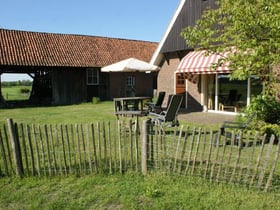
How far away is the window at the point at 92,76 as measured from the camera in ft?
83.8

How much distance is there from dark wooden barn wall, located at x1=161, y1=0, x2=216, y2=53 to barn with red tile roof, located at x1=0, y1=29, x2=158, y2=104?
927 cm

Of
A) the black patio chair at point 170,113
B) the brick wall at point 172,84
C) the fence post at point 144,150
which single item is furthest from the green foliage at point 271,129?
the brick wall at point 172,84

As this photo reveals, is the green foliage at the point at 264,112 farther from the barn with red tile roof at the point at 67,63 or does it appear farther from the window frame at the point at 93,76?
the window frame at the point at 93,76

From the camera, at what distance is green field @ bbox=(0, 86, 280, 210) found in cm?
444

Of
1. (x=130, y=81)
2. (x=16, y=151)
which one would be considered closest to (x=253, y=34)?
(x=16, y=151)

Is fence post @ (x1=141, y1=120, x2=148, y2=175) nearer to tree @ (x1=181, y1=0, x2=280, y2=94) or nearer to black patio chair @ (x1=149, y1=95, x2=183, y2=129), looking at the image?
tree @ (x1=181, y1=0, x2=280, y2=94)

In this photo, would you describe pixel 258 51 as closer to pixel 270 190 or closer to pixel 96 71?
pixel 270 190

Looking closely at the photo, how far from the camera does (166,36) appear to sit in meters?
18.0

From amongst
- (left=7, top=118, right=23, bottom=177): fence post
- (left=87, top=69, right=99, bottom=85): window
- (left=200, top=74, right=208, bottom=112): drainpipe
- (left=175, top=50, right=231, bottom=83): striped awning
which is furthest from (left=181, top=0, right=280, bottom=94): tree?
(left=87, top=69, right=99, bottom=85): window

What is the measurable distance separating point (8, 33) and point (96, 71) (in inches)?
318

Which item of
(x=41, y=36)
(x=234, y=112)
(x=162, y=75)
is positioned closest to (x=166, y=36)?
(x=162, y=75)

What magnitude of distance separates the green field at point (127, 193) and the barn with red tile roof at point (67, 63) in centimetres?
1810

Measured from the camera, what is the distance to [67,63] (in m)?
23.5

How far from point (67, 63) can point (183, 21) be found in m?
11.2
